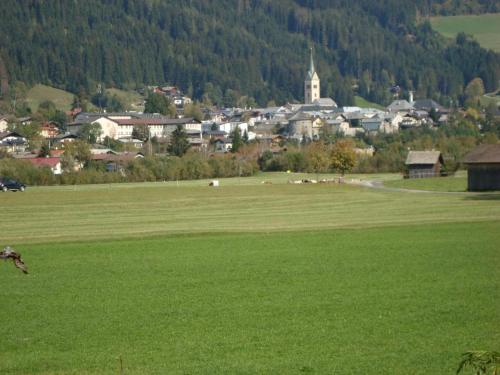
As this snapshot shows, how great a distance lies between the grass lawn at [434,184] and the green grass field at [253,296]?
24956mm

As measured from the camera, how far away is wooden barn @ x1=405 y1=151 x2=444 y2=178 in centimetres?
8281

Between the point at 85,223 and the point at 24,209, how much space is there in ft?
31.5

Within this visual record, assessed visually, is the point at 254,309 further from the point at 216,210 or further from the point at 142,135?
the point at 142,135

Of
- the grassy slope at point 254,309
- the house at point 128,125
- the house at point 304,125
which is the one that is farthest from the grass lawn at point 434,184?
the house at point 304,125

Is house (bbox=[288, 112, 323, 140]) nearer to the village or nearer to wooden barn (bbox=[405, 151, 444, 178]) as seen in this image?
the village

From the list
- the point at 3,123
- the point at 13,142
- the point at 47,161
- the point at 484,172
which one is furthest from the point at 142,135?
the point at 484,172

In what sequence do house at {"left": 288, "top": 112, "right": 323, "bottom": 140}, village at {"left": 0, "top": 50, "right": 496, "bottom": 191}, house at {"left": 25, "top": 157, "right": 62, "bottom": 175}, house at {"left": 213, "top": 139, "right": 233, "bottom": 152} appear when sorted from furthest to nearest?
1. house at {"left": 288, "top": 112, "right": 323, "bottom": 140}
2. house at {"left": 213, "top": 139, "right": 233, "bottom": 152}
3. village at {"left": 0, "top": 50, "right": 496, "bottom": 191}
4. house at {"left": 25, "top": 157, "right": 62, "bottom": 175}

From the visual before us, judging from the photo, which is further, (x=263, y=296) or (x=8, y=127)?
(x=8, y=127)

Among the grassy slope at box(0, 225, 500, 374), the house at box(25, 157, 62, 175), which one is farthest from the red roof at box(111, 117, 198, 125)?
the grassy slope at box(0, 225, 500, 374)

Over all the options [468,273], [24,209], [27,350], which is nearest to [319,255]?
[468,273]

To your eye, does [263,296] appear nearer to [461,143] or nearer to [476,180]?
[476,180]

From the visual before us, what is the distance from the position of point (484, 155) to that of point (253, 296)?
46400 millimetres

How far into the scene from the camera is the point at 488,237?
1266 inches

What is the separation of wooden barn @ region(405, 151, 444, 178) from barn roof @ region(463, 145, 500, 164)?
597 inches
